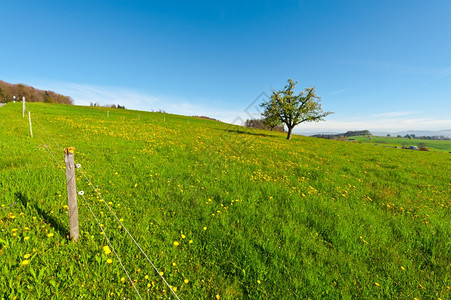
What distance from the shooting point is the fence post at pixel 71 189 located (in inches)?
126

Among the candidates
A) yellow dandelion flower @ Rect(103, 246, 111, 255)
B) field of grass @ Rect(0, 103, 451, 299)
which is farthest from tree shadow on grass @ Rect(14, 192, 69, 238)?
yellow dandelion flower @ Rect(103, 246, 111, 255)

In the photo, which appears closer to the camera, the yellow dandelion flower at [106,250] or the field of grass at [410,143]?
the yellow dandelion flower at [106,250]

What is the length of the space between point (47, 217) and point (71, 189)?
5.75 feet

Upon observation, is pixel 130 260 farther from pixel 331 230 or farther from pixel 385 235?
pixel 385 235

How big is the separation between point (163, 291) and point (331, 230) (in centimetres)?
482

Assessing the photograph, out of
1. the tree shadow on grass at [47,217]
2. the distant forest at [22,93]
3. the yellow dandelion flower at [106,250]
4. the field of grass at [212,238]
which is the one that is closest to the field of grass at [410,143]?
the field of grass at [212,238]

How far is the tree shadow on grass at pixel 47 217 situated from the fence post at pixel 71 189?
42 cm

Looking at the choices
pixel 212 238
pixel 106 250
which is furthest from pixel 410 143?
pixel 106 250

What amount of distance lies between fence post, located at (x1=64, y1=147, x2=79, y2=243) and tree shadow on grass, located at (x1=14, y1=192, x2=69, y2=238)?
420mm

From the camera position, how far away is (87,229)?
4.07m

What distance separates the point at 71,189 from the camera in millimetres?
3332

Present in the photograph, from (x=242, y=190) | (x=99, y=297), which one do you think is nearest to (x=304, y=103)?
(x=242, y=190)

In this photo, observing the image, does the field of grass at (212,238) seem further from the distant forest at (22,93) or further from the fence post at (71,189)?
the distant forest at (22,93)

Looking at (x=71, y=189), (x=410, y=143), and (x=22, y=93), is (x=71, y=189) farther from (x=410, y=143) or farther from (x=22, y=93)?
(x=410, y=143)
